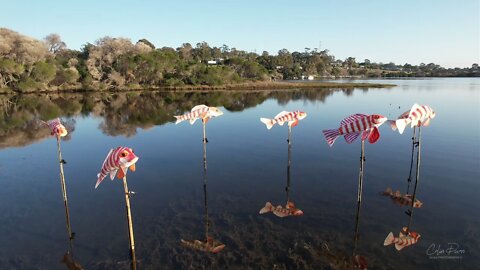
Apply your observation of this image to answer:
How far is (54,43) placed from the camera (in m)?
109

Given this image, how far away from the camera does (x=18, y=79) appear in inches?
2724

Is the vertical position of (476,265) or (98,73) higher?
(98,73)

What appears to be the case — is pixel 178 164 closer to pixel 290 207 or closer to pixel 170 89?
pixel 290 207

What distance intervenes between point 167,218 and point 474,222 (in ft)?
37.4

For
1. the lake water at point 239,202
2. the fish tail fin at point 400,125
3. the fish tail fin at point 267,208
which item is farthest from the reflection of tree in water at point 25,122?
the fish tail fin at point 400,125

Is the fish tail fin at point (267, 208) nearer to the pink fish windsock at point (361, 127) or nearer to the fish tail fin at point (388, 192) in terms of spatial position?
the pink fish windsock at point (361, 127)

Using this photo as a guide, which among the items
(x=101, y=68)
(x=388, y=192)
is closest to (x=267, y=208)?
(x=388, y=192)

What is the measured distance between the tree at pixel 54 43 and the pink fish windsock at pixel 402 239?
122 metres

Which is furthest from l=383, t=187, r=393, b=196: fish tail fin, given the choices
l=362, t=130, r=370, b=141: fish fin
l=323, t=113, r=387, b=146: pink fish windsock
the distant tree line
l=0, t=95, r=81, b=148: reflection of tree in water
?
the distant tree line

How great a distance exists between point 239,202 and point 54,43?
120 metres

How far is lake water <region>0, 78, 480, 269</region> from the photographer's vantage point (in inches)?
388

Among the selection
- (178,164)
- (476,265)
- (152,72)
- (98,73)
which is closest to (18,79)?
(98,73)

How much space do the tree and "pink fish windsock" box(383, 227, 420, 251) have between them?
12235 centimetres

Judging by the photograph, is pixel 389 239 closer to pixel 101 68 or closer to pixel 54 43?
pixel 101 68
